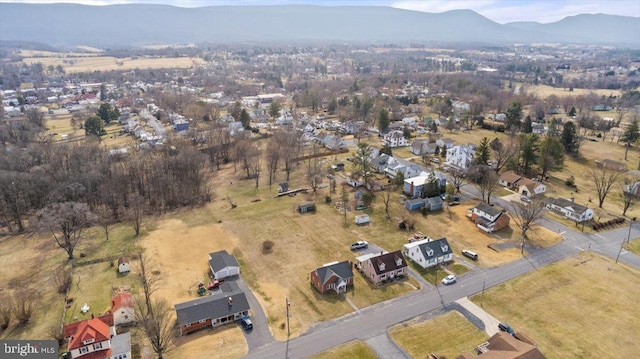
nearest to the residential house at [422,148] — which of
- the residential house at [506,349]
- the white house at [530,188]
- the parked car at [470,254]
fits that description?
the white house at [530,188]

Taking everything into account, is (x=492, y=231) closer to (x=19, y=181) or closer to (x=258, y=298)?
A: (x=258, y=298)

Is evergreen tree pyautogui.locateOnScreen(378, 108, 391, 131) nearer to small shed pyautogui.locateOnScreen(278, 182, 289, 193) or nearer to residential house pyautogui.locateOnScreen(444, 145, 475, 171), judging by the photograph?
residential house pyautogui.locateOnScreen(444, 145, 475, 171)

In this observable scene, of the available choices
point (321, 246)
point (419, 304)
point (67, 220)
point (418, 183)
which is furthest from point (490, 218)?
point (67, 220)

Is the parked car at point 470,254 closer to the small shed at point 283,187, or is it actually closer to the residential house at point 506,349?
the residential house at point 506,349

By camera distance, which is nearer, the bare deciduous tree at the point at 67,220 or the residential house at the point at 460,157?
the bare deciduous tree at the point at 67,220

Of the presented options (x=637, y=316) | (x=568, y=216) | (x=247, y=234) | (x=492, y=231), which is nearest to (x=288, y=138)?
(x=247, y=234)

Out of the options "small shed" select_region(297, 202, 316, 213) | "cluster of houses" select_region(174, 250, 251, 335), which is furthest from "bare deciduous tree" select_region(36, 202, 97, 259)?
"small shed" select_region(297, 202, 316, 213)

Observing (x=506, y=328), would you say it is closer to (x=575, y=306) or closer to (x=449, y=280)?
(x=449, y=280)
